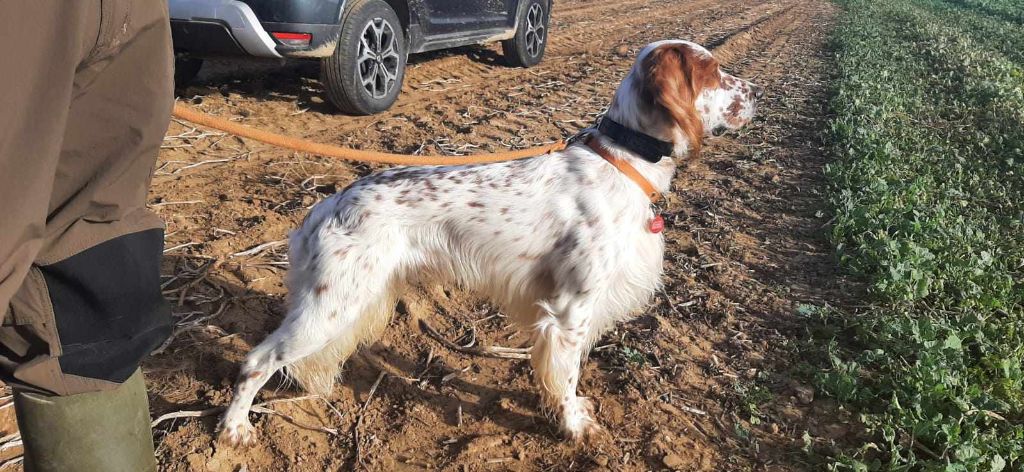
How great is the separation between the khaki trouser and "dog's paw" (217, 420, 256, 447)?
1.08 m

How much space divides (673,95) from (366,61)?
4.10 metres

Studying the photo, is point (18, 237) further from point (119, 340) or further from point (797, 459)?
point (797, 459)

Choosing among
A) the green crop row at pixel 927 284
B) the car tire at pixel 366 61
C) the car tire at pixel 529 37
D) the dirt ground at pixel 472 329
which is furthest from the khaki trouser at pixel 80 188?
the car tire at pixel 529 37

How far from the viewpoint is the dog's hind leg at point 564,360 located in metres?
2.87

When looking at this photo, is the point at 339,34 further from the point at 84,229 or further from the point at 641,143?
the point at 84,229

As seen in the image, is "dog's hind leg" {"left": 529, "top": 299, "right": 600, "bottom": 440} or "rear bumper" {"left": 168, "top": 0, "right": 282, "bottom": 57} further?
"rear bumper" {"left": 168, "top": 0, "right": 282, "bottom": 57}

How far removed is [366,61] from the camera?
6289mm

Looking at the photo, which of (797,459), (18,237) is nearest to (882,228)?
(797,459)

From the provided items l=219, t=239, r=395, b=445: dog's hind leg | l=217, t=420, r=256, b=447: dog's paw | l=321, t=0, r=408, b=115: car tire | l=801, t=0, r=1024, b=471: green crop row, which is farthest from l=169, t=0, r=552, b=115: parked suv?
l=801, t=0, r=1024, b=471: green crop row

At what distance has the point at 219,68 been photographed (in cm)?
761

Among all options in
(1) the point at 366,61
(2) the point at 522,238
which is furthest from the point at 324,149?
(1) the point at 366,61

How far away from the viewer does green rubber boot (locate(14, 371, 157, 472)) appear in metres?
1.63

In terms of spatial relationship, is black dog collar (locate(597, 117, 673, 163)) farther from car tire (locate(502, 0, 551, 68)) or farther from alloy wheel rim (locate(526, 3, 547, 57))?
alloy wheel rim (locate(526, 3, 547, 57))

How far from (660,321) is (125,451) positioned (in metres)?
2.66
